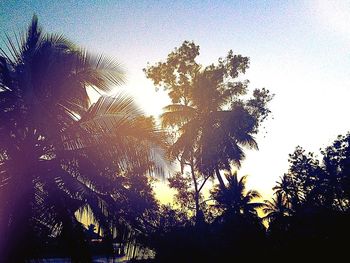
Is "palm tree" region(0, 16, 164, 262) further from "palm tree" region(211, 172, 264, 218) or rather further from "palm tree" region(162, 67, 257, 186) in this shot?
"palm tree" region(211, 172, 264, 218)

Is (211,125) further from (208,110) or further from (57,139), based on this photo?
(57,139)

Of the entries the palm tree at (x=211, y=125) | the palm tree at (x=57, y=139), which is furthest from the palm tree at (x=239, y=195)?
the palm tree at (x=57, y=139)

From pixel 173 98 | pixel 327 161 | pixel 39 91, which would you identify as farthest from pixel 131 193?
pixel 327 161

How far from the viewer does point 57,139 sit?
4703mm

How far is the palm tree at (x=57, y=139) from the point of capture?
4.46m

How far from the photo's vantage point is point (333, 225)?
9.24 meters

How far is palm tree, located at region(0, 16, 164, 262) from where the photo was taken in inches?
175

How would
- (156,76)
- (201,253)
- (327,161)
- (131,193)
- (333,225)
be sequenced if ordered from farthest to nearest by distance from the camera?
(327,161)
(156,76)
(201,253)
(333,225)
(131,193)

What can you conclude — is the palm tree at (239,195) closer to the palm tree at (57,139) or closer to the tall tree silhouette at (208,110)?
the tall tree silhouette at (208,110)

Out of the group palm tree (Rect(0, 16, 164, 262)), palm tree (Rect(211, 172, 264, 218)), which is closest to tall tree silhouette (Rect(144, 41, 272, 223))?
palm tree (Rect(211, 172, 264, 218))

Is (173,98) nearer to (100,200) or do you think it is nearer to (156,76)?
(156,76)

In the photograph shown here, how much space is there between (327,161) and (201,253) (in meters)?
22.1

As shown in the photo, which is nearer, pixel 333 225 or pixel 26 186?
pixel 26 186

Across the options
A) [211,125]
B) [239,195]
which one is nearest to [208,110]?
[211,125]
